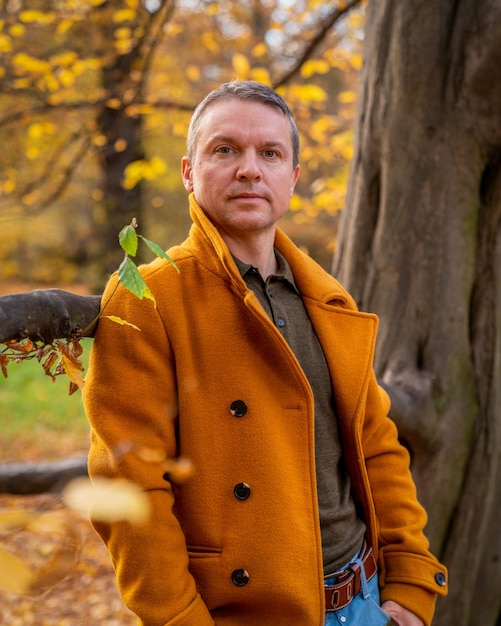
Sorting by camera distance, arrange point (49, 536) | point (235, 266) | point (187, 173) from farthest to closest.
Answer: point (187, 173), point (235, 266), point (49, 536)

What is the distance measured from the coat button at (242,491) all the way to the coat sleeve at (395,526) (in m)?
0.58

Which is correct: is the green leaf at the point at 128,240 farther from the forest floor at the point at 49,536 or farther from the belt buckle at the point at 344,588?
the belt buckle at the point at 344,588

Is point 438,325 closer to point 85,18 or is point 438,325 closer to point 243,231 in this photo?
point 243,231

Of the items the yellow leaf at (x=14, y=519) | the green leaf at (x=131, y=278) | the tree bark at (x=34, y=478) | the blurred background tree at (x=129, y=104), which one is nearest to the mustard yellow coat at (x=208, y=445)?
the green leaf at (x=131, y=278)

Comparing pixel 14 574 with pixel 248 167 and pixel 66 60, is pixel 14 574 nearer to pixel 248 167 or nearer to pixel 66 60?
pixel 248 167

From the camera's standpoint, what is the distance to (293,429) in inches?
71.8

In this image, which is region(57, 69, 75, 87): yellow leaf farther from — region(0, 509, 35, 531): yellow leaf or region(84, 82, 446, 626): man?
region(0, 509, 35, 531): yellow leaf

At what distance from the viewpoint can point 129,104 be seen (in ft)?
16.4

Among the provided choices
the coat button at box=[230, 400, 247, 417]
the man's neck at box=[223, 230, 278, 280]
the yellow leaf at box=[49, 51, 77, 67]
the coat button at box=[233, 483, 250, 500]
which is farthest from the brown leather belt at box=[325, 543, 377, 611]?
the yellow leaf at box=[49, 51, 77, 67]

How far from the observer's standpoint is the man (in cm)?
167

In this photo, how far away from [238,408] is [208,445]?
126 millimetres

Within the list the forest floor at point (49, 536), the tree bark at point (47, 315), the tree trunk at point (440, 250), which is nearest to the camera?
the forest floor at point (49, 536)

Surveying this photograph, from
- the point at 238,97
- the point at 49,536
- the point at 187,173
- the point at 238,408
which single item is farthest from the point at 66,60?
the point at 49,536

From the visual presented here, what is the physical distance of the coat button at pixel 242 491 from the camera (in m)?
1.72
